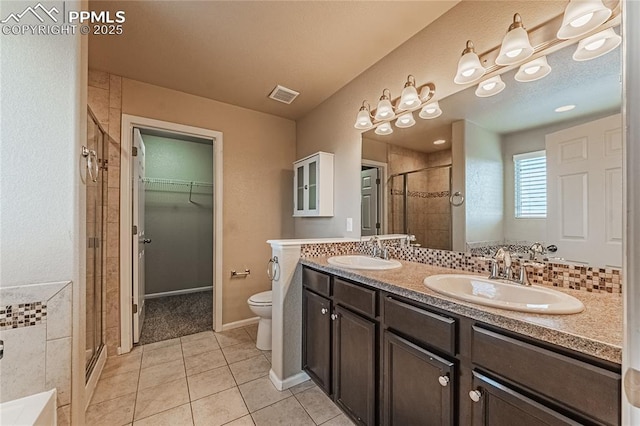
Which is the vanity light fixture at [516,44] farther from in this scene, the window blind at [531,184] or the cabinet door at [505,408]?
the cabinet door at [505,408]

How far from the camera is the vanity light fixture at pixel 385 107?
195 centimetres

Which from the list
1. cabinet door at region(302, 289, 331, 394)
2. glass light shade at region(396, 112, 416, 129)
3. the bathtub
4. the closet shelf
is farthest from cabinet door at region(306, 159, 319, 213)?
the closet shelf

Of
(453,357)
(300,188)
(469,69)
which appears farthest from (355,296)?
(300,188)

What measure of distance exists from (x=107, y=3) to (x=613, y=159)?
2698mm

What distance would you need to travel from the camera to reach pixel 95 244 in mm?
1956

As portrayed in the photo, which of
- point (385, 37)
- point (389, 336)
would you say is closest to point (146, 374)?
point (389, 336)

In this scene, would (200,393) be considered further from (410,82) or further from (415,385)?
(410,82)

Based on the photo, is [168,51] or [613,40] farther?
[168,51]

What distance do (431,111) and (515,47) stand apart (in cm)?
55

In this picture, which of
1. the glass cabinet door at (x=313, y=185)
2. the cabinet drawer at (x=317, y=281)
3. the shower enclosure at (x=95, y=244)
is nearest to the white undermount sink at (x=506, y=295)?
the cabinet drawer at (x=317, y=281)

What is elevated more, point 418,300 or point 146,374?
point 418,300

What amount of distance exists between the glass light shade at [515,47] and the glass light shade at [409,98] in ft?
1.67

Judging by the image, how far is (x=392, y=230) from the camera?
6.68 feet

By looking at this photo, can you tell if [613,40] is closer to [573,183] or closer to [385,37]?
[573,183]
